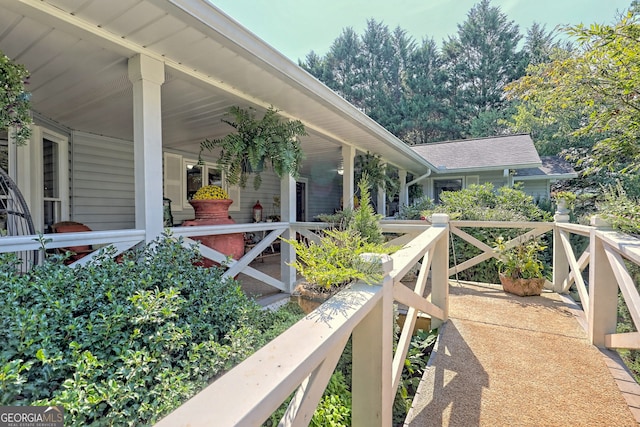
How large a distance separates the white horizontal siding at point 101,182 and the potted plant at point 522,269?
627 centimetres

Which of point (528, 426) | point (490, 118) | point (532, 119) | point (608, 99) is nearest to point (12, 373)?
point (528, 426)

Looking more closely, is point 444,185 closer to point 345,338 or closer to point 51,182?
point 51,182

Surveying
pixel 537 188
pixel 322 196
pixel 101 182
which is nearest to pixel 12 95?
pixel 101 182

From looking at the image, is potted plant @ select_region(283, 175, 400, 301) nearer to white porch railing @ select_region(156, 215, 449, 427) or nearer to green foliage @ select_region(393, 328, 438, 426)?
white porch railing @ select_region(156, 215, 449, 427)

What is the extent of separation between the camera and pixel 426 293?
14.2 ft

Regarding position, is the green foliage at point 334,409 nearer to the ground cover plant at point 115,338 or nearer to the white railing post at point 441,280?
the ground cover plant at point 115,338

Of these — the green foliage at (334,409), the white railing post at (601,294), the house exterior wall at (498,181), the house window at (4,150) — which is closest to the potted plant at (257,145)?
the house window at (4,150)

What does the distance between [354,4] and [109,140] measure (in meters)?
21.6

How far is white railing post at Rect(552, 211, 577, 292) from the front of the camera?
160 inches

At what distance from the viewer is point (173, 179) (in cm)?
611

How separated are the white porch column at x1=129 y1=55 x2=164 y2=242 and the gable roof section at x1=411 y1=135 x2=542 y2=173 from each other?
9.36 m

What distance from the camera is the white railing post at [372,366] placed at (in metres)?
1.21

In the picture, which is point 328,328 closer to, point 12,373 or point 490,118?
point 12,373

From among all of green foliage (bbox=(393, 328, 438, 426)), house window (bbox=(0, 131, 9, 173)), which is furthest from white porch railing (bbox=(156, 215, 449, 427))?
house window (bbox=(0, 131, 9, 173))
